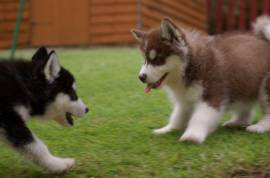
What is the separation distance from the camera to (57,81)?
142 inches

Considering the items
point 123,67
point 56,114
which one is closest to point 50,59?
point 56,114

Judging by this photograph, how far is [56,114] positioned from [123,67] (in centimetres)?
523

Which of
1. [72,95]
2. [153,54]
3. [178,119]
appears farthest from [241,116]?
[72,95]

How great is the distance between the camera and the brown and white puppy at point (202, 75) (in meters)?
4.10

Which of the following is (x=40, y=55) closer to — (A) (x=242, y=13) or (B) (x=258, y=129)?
(B) (x=258, y=129)

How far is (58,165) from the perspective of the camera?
3.30 m

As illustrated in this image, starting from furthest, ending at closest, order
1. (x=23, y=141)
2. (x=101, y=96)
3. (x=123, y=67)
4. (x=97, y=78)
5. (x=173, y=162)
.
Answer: (x=123, y=67), (x=97, y=78), (x=101, y=96), (x=173, y=162), (x=23, y=141)

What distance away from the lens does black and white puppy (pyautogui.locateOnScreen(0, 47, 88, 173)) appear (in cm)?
323

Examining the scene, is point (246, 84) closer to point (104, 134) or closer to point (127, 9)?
point (104, 134)

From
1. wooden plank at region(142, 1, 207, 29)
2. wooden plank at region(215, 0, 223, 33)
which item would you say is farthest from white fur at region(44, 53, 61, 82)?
wooden plank at region(215, 0, 223, 33)

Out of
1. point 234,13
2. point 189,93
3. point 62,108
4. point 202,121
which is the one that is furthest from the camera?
point 234,13

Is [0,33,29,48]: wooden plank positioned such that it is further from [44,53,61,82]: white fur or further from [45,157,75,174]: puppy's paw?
[45,157,75,174]: puppy's paw

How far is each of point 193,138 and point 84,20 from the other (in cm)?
1296

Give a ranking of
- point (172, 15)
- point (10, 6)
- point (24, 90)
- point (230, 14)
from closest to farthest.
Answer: point (24, 90)
point (10, 6)
point (172, 15)
point (230, 14)
